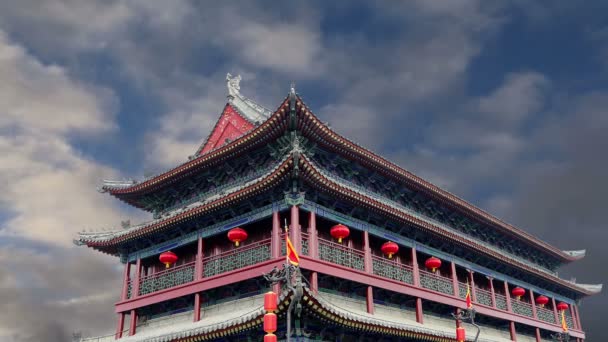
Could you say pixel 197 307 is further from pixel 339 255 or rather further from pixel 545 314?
pixel 545 314

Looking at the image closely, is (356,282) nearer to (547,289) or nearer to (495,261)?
(495,261)

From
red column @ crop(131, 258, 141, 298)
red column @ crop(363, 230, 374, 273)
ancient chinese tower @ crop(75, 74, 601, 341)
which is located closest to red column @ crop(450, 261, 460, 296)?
ancient chinese tower @ crop(75, 74, 601, 341)

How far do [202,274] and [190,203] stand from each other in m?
4.80

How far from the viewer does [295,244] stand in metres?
21.4

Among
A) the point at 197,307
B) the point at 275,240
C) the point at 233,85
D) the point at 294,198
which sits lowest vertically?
the point at 197,307

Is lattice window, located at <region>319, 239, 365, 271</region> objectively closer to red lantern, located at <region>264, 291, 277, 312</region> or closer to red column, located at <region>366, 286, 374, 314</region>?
red column, located at <region>366, 286, 374, 314</region>

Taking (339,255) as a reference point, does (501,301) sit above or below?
above

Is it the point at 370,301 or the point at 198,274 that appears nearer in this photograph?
the point at 370,301

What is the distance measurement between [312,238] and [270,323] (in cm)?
572

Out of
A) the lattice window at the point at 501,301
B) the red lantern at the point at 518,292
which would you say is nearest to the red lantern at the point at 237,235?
the lattice window at the point at 501,301

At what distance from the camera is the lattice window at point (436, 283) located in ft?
88.5

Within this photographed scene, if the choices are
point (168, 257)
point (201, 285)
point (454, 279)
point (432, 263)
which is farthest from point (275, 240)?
point (454, 279)

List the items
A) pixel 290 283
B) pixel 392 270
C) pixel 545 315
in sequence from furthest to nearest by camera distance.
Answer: pixel 545 315, pixel 392 270, pixel 290 283

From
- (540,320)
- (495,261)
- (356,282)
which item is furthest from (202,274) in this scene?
(540,320)
